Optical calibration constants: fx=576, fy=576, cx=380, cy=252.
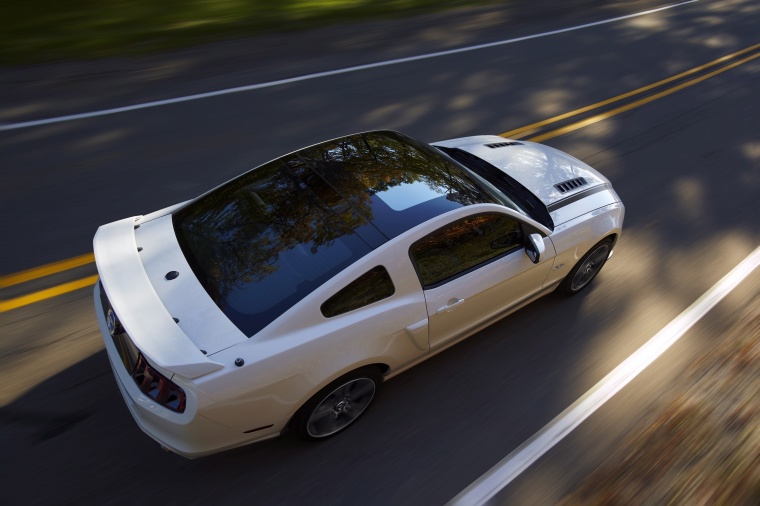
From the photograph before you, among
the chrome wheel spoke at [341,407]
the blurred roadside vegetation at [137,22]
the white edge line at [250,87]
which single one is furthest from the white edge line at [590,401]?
the blurred roadside vegetation at [137,22]

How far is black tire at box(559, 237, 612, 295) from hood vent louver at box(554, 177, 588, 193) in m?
0.52

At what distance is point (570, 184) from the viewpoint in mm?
4898

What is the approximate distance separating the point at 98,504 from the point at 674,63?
11.7 meters

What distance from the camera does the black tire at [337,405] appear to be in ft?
11.5

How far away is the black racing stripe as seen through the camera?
4.60 meters

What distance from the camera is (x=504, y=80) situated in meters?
9.38

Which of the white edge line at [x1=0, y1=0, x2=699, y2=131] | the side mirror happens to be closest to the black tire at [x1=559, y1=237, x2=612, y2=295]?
the side mirror

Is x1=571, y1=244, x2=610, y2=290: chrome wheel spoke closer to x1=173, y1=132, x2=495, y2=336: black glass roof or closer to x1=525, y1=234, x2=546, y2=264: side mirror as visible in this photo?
x1=525, y1=234, x2=546, y2=264: side mirror

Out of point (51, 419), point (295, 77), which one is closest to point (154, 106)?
point (295, 77)

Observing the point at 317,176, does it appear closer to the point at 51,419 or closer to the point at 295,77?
the point at 51,419

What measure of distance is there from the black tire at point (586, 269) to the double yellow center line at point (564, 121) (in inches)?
119

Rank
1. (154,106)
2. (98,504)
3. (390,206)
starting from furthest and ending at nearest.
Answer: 1. (154,106)
2. (390,206)
3. (98,504)

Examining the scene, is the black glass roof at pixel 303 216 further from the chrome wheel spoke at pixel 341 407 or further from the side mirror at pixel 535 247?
the chrome wheel spoke at pixel 341 407

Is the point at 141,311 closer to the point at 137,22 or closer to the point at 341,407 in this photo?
the point at 341,407
